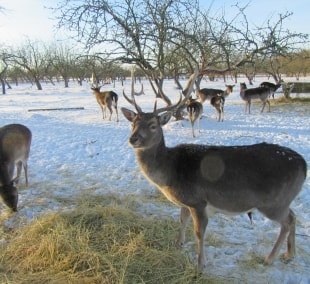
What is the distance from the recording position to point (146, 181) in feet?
24.6

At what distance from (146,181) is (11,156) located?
2.75 metres

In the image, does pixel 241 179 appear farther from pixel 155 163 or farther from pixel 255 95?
pixel 255 95

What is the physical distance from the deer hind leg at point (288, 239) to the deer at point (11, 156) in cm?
410

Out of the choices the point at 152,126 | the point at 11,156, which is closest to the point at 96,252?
the point at 152,126

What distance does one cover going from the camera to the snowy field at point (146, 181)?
446cm

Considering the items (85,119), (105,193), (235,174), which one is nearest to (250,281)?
(235,174)

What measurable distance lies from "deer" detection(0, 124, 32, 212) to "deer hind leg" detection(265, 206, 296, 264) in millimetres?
4100

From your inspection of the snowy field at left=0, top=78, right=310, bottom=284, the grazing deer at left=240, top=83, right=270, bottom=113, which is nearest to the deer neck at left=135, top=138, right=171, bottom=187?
the snowy field at left=0, top=78, right=310, bottom=284

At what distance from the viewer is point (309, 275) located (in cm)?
411

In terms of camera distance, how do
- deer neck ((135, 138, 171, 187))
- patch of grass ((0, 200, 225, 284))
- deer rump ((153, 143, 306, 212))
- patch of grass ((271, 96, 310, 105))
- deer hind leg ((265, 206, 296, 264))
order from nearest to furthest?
1. patch of grass ((0, 200, 225, 284))
2. deer rump ((153, 143, 306, 212))
3. deer hind leg ((265, 206, 296, 264))
4. deer neck ((135, 138, 171, 187))
5. patch of grass ((271, 96, 310, 105))

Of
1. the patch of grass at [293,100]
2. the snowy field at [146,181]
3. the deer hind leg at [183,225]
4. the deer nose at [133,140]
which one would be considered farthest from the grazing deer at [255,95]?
the deer nose at [133,140]

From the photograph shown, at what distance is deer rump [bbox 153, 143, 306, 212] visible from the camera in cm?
422

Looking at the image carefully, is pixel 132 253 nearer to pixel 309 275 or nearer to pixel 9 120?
pixel 309 275

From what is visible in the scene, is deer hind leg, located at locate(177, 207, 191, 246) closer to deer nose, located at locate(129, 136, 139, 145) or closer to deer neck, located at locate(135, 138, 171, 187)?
deer neck, located at locate(135, 138, 171, 187)
